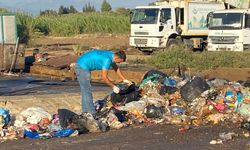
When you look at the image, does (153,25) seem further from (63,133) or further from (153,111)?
(63,133)

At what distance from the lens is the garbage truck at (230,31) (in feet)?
95.4

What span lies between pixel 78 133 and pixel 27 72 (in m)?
13.7

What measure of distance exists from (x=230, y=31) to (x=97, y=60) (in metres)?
17.7

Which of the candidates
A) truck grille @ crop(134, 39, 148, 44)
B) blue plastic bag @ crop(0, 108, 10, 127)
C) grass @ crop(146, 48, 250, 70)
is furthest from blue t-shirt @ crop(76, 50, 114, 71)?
truck grille @ crop(134, 39, 148, 44)

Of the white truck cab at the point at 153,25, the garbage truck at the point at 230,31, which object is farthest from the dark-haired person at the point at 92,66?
the white truck cab at the point at 153,25

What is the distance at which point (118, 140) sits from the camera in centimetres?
1116

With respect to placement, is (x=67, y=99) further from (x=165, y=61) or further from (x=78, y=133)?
(x=165, y=61)

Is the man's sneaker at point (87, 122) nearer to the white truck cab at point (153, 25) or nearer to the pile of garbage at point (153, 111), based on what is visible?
the pile of garbage at point (153, 111)

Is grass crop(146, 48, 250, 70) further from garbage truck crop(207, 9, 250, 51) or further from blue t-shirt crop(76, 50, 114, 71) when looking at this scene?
blue t-shirt crop(76, 50, 114, 71)

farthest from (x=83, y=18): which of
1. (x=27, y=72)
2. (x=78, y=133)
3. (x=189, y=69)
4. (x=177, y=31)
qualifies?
(x=78, y=133)

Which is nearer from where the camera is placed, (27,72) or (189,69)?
(189,69)

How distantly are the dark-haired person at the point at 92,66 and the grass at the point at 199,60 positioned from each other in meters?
10.3

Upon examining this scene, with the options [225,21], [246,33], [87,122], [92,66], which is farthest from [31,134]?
[225,21]

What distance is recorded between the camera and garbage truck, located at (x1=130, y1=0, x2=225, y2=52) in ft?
100
